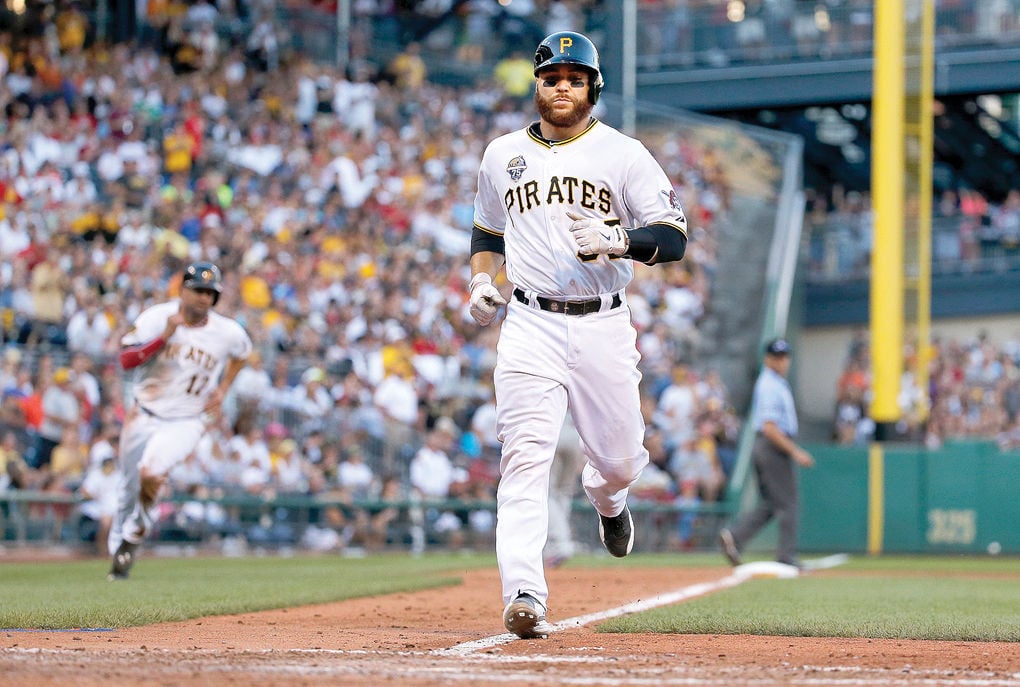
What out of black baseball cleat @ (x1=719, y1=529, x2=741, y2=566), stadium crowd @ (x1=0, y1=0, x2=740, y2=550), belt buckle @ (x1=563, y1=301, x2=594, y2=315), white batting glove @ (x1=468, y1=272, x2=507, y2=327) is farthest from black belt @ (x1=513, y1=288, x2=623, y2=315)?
stadium crowd @ (x1=0, y1=0, x2=740, y2=550)

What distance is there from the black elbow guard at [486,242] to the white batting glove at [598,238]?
2.48 ft

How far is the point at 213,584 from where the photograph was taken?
1045 centimetres

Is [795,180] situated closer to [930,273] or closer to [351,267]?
[930,273]

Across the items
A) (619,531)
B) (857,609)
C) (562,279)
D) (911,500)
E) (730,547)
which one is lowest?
(911,500)

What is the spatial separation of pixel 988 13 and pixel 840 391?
7.24m

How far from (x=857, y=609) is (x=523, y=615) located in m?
3.11

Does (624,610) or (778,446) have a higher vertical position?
(778,446)

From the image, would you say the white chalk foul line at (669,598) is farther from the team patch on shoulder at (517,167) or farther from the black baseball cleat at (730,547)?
the team patch on shoulder at (517,167)

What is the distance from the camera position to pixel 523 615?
234 inches

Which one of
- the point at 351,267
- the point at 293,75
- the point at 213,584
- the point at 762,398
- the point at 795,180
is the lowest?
the point at 213,584

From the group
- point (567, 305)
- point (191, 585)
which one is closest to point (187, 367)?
point (191, 585)

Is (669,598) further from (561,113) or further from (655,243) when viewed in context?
(561,113)

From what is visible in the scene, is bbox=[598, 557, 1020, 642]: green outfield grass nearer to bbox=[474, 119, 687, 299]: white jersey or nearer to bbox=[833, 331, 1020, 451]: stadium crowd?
bbox=[474, 119, 687, 299]: white jersey

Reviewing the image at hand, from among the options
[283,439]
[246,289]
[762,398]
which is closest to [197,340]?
[762,398]
